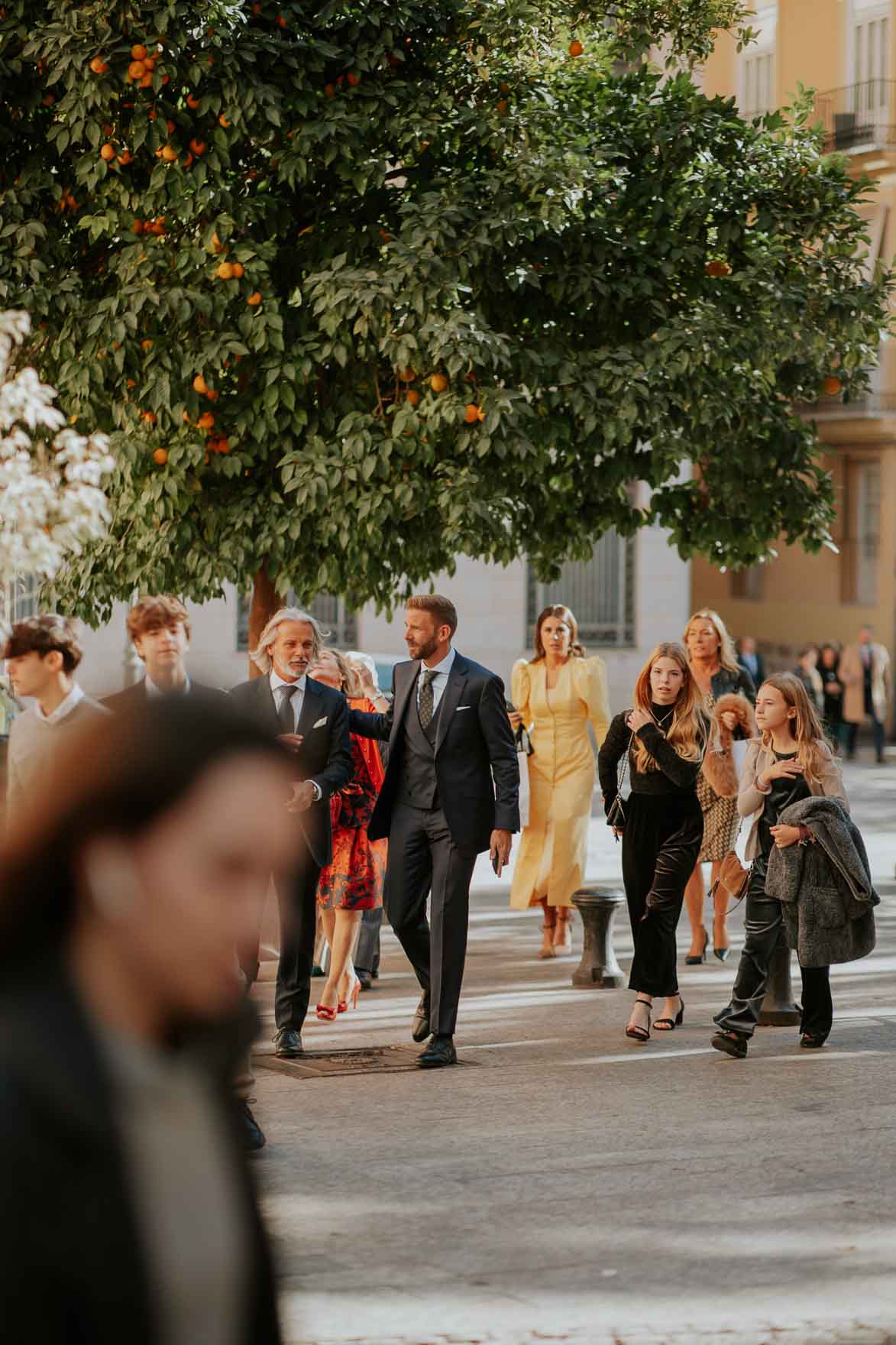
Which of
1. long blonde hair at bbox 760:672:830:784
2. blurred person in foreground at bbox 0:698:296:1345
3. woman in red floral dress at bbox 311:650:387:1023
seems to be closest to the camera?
blurred person in foreground at bbox 0:698:296:1345

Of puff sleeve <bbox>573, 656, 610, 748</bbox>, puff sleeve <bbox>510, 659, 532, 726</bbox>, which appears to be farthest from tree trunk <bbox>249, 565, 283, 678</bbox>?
puff sleeve <bbox>573, 656, 610, 748</bbox>

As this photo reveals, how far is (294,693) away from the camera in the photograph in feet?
29.5

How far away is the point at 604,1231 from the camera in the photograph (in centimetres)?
584

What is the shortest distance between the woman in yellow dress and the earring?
9982mm

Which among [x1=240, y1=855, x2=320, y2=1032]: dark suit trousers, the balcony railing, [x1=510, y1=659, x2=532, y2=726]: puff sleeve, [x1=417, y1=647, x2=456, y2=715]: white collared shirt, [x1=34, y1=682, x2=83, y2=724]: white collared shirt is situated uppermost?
the balcony railing

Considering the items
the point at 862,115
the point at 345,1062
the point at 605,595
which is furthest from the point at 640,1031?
the point at 862,115

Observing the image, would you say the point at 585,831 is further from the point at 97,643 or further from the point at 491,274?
the point at 97,643

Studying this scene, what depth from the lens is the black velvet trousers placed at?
8.84 meters

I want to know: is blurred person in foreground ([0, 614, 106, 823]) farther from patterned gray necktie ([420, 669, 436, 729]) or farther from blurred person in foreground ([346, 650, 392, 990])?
blurred person in foreground ([346, 650, 392, 990])

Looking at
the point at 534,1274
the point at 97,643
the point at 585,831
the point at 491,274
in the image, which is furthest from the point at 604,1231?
the point at 97,643

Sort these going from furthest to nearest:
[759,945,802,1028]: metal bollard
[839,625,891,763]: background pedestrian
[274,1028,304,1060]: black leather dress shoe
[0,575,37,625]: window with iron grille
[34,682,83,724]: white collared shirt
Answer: [839,625,891,763]: background pedestrian, [0,575,37,625]: window with iron grille, [759,945,802,1028]: metal bollard, [274,1028,304,1060]: black leather dress shoe, [34,682,83,724]: white collared shirt

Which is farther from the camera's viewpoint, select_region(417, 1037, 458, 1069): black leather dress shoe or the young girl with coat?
the young girl with coat

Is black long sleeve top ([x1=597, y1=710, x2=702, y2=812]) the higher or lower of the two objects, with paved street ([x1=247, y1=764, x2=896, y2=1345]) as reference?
higher

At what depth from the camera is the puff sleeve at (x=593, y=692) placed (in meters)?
11.7
